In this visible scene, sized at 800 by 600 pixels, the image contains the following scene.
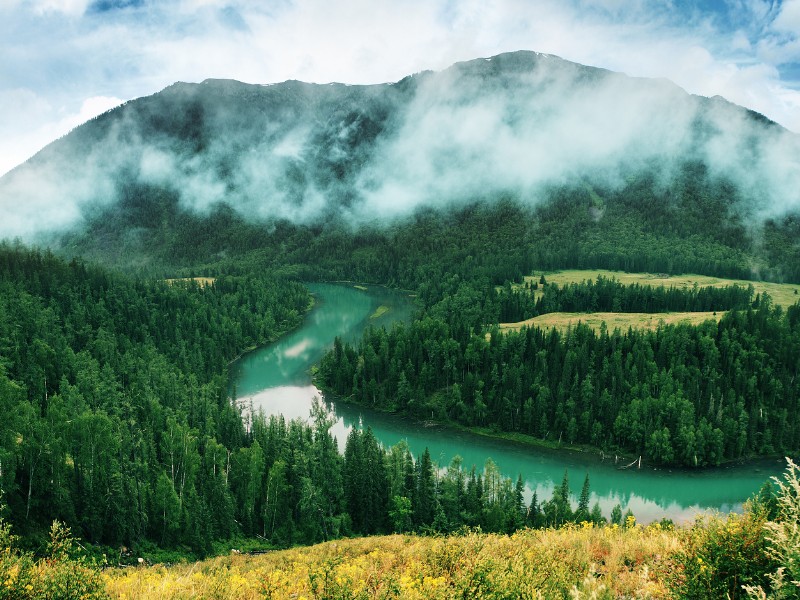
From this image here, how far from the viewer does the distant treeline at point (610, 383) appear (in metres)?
92.6

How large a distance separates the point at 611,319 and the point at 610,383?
2295 inches

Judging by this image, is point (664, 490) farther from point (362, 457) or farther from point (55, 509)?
point (55, 509)

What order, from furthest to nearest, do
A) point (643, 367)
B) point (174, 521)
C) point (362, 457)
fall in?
point (643, 367) → point (362, 457) → point (174, 521)

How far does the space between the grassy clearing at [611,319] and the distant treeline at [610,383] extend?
21062 millimetres

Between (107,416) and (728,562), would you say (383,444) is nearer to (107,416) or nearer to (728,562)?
(107,416)

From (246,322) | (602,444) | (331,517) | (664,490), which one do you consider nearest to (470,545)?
(331,517)

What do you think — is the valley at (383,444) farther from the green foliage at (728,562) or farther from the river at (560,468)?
the river at (560,468)

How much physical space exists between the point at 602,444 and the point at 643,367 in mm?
23250

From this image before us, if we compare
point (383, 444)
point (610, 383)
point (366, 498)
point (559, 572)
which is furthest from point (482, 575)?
point (610, 383)

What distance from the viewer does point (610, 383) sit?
10625cm

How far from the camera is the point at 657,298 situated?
6988 inches

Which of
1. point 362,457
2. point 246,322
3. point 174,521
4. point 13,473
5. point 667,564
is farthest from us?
point 246,322

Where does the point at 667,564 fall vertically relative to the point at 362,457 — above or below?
above

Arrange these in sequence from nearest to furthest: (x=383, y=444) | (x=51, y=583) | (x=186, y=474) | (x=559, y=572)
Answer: (x=51, y=583) < (x=559, y=572) < (x=186, y=474) < (x=383, y=444)
